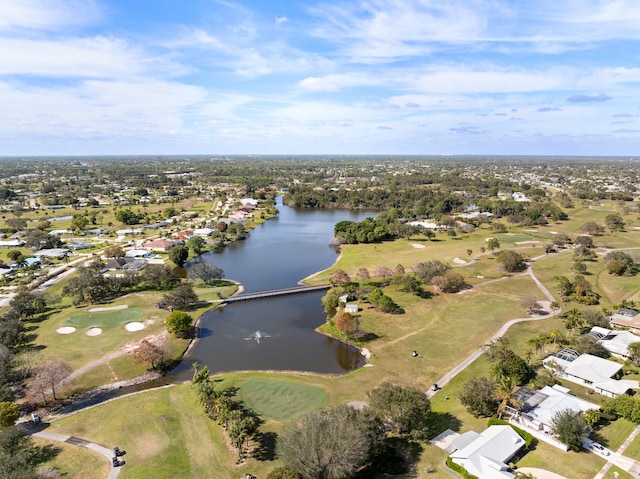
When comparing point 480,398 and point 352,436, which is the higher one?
point 352,436

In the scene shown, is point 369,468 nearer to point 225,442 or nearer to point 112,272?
point 225,442

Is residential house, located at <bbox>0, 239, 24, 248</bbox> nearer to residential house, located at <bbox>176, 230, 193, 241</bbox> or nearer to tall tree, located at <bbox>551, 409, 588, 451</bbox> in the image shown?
residential house, located at <bbox>176, 230, 193, 241</bbox>

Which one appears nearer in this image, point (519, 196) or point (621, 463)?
point (621, 463)

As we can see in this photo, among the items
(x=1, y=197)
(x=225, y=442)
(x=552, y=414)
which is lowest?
(x=225, y=442)

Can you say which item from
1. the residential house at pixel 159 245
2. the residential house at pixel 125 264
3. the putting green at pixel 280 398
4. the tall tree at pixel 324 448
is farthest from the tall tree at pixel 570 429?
the residential house at pixel 159 245

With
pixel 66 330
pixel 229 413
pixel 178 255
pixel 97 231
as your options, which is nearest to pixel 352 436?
pixel 229 413

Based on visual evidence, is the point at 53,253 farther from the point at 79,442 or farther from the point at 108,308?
the point at 79,442

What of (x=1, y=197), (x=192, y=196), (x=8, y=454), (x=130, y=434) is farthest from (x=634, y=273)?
(x=1, y=197)
